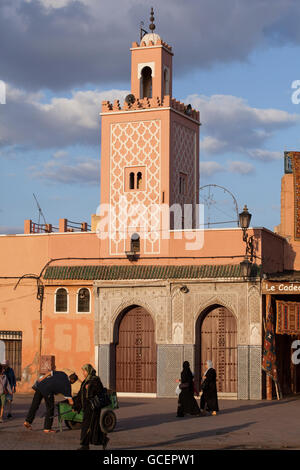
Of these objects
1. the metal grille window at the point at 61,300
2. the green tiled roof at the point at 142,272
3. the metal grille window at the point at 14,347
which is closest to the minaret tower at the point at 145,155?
the green tiled roof at the point at 142,272

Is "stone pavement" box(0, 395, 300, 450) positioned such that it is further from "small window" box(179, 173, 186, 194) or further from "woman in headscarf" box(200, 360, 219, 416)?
"small window" box(179, 173, 186, 194)

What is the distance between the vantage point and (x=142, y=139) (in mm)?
27812

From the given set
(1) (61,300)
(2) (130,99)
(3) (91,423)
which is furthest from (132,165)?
(3) (91,423)

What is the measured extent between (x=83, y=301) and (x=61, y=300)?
0.79m

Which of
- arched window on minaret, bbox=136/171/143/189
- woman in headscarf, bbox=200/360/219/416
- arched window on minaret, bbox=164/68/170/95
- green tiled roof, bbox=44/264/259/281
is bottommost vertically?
woman in headscarf, bbox=200/360/219/416

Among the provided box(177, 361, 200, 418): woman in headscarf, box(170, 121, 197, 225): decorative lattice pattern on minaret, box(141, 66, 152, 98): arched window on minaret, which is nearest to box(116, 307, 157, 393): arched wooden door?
box(170, 121, 197, 225): decorative lattice pattern on minaret

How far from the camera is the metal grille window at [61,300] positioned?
A: 27062mm

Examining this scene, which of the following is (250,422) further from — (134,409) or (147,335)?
(147,335)

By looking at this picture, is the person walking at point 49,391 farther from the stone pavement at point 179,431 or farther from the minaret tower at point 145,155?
the minaret tower at point 145,155

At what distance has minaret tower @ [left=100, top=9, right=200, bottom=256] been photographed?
27.3m

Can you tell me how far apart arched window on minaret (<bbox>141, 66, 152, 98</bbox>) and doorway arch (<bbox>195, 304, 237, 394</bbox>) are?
842 centimetres

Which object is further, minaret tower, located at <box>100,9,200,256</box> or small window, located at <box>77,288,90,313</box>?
minaret tower, located at <box>100,9,200,256</box>
